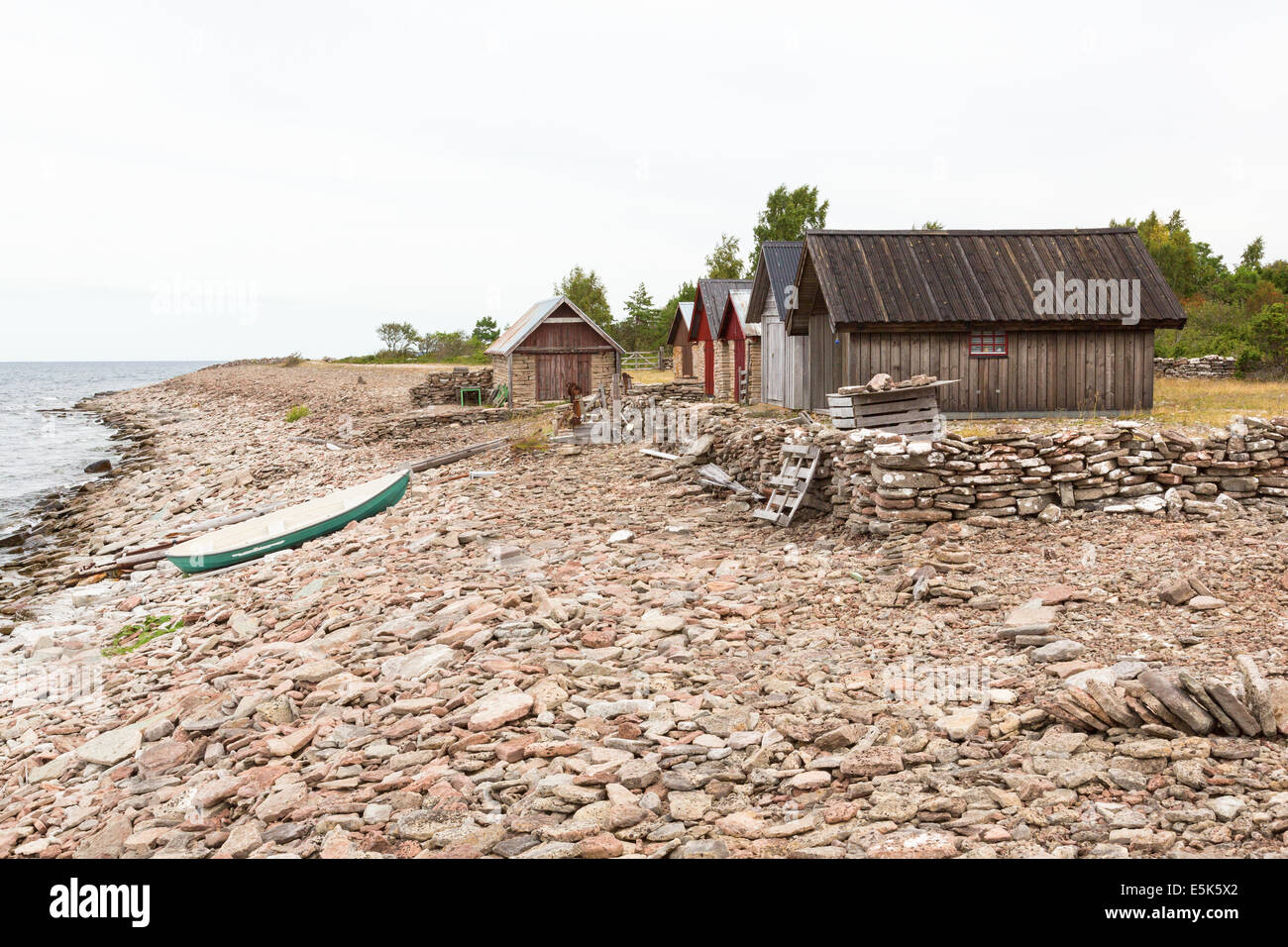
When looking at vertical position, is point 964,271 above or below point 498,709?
above

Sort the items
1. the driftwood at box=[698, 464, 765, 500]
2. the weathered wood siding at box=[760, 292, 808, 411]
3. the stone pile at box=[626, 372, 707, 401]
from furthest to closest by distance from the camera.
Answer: the stone pile at box=[626, 372, 707, 401] < the weathered wood siding at box=[760, 292, 808, 411] < the driftwood at box=[698, 464, 765, 500]

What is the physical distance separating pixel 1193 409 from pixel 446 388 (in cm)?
2672

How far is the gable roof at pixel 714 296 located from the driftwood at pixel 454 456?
1236cm

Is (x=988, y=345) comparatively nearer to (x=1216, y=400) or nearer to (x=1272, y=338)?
(x=1216, y=400)

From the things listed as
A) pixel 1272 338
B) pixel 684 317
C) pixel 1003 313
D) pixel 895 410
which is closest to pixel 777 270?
pixel 1003 313

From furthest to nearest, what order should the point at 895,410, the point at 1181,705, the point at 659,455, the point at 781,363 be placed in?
the point at 781,363 < the point at 659,455 < the point at 895,410 < the point at 1181,705

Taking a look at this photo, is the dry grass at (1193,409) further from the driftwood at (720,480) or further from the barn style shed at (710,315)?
the barn style shed at (710,315)

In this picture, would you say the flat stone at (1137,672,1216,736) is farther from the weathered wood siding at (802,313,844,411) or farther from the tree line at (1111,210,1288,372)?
the tree line at (1111,210,1288,372)

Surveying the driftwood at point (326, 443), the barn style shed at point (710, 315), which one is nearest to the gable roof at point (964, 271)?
the barn style shed at point (710, 315)

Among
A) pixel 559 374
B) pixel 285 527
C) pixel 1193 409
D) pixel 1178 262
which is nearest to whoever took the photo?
pixel 285 527

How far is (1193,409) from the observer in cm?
1961

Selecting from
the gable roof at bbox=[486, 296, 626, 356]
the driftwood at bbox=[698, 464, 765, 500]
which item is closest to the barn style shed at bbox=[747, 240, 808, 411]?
the gable roof at bbox=[486, 296, 626, 356]

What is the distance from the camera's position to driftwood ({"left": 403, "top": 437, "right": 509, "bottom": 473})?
21938 millimetres
